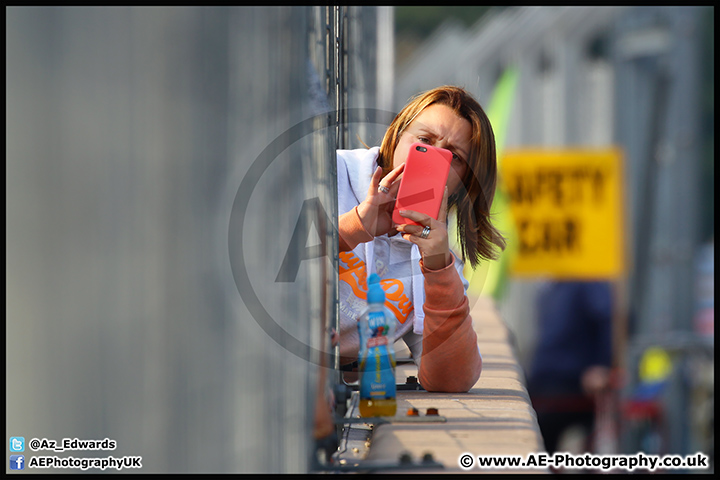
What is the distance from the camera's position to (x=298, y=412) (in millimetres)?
1104

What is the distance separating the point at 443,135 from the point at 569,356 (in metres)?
4.18

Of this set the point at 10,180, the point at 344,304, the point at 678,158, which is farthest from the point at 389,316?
the point at 678,158

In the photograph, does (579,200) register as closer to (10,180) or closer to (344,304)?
(344,304)

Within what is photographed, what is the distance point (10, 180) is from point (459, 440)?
0.83 m

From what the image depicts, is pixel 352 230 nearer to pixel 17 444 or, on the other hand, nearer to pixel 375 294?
pixel 375 294

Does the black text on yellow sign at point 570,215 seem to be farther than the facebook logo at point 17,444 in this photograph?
Yes

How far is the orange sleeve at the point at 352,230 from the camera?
58.6 inches

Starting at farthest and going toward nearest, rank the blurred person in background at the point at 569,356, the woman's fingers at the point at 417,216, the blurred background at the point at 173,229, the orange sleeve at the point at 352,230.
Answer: the blurred person in background at the point at 569,356, the orange sleeve at the point at 352,230, the woman's fingers at the point at 417,216, the blurred background at the point at 173,229

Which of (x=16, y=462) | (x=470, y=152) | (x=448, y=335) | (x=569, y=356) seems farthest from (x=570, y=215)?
(x=16, y=462)

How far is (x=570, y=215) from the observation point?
5.19 metres

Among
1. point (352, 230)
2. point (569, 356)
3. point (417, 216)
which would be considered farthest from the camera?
point (569, 356)

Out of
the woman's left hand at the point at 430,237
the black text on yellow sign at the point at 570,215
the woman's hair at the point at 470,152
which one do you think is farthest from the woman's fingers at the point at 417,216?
the black text on yellow sign at the point at 570,215

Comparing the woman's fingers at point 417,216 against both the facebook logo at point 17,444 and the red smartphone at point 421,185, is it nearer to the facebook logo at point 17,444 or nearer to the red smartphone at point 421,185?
the red smartphone at point 421,185

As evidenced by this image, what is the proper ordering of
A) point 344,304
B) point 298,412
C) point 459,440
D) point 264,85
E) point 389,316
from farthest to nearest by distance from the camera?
point 344,304, point 389,316, point 459,440, point 298,412, point 264,85
